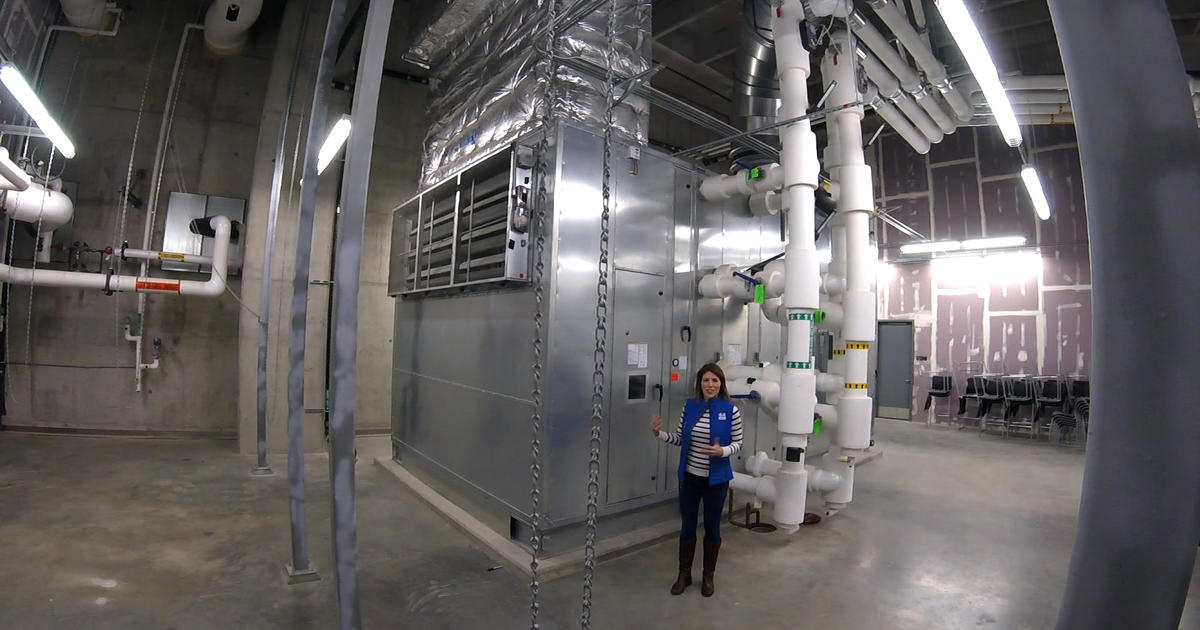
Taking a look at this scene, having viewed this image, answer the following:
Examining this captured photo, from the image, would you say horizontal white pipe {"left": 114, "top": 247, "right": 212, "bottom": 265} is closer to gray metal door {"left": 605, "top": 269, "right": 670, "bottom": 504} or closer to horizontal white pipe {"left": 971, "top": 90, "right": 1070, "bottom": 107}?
gray metal door {"left": 605, "top": 269, "right": 670, "bottom": 504}

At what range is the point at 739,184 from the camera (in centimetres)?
453

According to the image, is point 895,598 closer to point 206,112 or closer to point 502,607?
point 502,607

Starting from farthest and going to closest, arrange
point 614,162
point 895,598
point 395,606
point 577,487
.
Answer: point 614,162
point 577,487
point 895,598
point 395,606

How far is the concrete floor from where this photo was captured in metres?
2.94

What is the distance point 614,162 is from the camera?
4.02 meters

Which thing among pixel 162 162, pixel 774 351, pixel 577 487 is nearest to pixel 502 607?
pixel 577 487

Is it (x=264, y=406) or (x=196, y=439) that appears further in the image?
(x=196, y=439)

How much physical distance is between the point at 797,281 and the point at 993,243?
7262 mm

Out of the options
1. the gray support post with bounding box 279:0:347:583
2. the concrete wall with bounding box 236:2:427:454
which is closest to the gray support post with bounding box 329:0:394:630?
the gray support post with bounding box 279:0:347:583

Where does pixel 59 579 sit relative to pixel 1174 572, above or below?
below

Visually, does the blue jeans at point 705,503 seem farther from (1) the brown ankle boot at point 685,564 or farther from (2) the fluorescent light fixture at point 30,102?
(2) the fluorescent light fixture at point 30,102

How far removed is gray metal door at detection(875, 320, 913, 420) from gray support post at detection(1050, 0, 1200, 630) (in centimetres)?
1039

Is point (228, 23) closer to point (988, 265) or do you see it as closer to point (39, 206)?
point (39, 206)

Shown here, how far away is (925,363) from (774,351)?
5921 mm
